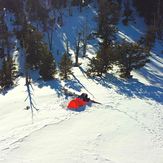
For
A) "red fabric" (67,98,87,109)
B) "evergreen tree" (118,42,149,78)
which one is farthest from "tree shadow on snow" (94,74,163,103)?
"red fabric" (67,98,87,109)

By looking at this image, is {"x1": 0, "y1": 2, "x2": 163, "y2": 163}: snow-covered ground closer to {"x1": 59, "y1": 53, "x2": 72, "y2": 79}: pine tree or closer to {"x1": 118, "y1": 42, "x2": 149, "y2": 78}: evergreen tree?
{"x1": 59, "y1": 53, "x2": 72, "y2": 79}: pine tree

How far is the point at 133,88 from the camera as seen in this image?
2739 cm

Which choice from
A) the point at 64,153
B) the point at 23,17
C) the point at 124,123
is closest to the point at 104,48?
the point at 124,123

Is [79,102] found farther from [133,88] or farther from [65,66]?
[65,66]

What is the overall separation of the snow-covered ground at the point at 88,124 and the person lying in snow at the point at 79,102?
0.48m

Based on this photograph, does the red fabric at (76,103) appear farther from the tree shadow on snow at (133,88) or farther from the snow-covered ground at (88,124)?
the tree shadow on snow at (133,88)

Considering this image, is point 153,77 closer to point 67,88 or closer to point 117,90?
point 117,90

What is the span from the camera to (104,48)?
3064 cm

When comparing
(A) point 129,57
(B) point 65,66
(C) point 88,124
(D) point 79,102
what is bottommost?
(C) point 88,124

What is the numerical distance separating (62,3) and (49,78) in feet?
75.8

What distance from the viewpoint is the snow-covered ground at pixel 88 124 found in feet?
56.1

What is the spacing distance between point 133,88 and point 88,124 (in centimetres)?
828

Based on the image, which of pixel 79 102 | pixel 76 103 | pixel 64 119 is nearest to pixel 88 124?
pixel 64 119

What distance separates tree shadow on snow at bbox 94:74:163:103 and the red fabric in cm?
423
